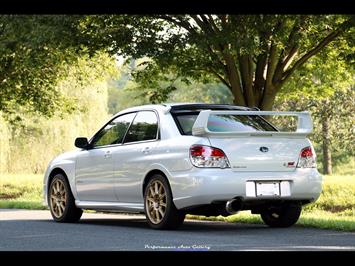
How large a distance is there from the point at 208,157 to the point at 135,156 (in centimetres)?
139

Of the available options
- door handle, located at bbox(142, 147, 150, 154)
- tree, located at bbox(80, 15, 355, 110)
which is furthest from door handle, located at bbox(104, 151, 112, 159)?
tree, located at bbox(80, 15, 355, 110)

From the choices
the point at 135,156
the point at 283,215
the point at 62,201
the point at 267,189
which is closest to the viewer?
the point at 267,189

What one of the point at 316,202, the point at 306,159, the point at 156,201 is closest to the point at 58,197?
the point at 156,201

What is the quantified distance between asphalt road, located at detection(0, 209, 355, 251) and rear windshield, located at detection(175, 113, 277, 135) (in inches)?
50.1

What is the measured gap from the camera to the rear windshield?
A: 10766 millimetres

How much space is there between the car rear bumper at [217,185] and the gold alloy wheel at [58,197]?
2.67m

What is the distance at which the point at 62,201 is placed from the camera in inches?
496

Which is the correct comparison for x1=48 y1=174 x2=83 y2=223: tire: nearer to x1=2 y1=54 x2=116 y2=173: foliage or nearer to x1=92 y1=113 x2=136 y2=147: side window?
x1=92 y1=113 x2=136 y2=147: side window

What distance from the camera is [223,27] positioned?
16.5m

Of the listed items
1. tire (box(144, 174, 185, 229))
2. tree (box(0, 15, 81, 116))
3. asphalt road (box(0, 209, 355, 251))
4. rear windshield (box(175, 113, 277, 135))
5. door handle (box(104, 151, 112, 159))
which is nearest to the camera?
asphalt road (box(0, 209, 355, 251))

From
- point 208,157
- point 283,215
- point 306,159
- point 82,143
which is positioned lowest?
point 283,215

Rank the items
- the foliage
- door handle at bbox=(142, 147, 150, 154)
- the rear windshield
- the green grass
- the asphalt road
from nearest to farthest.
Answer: the asphalt road → the rear windshield → door handle at bbox=(142, 147, 150, 154) → the green grass → the foliage

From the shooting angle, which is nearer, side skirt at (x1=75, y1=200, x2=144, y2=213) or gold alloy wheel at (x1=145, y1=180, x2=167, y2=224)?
gold alloy wheel at (x1=145, y1=180, x2=167, y2=224)

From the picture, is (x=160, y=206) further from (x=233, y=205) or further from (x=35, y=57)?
(x=35, y=57)
